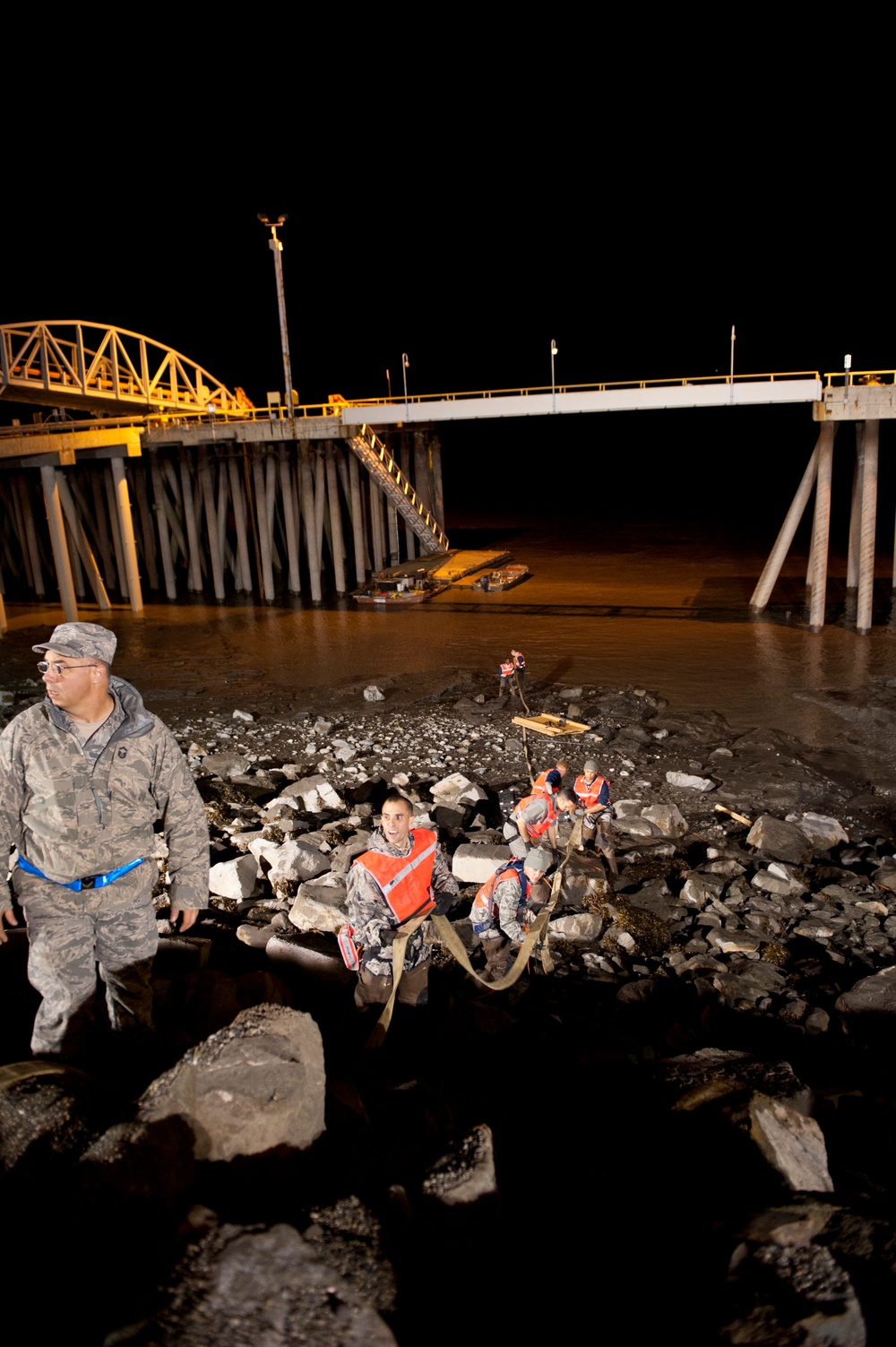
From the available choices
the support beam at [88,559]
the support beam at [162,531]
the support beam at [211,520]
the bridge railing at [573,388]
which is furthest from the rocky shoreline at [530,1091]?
the support beam at [162,531]

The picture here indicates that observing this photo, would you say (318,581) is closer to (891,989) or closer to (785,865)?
(785,865)

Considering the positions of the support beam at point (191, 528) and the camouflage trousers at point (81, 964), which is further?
the support beam at point (191, 528)

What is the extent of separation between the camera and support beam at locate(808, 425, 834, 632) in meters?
16.2

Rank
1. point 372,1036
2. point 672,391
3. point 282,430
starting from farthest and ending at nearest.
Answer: point 282,430 < point 672,391 < point 372,1036

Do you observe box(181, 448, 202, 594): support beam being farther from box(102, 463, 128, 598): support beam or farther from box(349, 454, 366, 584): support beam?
box(349, 454, 366, 584): support beam

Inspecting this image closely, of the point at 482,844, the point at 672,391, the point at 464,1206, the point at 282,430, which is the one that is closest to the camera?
the point at 464,1206

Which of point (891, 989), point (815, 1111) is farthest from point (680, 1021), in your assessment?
point (815, 1111)

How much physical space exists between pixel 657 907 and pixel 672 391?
12.8m

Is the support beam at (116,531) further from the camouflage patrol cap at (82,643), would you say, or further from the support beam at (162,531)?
the camouflage patrol cap at (82,643)

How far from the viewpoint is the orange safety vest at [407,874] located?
4.89m

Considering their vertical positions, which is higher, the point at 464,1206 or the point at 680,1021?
the point at 464,1206

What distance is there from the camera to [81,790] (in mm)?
3730

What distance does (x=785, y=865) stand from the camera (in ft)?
25.0

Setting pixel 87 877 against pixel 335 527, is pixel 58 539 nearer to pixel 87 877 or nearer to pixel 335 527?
pixel 335 527
